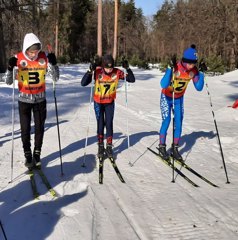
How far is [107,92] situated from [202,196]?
2.61 metres

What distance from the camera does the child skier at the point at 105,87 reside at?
712 centimetres

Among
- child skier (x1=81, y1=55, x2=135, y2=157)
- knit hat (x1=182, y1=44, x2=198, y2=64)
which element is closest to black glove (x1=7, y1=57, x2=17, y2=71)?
child skier (x1=81, y1=55, x2=135, y2=157)

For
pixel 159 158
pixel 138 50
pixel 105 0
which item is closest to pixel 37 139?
pixel 159 158

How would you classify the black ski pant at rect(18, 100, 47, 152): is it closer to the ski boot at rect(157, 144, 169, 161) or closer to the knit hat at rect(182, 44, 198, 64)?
the ski boot at rect(157, 144, 169, 161)

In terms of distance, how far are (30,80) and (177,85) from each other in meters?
2.72

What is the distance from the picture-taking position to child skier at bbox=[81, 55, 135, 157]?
7.12m

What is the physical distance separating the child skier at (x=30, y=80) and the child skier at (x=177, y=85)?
2152 mm

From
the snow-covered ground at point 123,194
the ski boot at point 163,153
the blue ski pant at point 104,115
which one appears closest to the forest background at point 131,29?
the snow-covered ground at point 123,194

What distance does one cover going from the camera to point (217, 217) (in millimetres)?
4961

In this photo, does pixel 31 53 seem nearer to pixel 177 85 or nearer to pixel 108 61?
pixel 108 61

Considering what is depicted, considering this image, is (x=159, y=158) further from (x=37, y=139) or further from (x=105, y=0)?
(x=105, y=0)

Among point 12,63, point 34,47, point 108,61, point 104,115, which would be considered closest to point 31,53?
point 34,47

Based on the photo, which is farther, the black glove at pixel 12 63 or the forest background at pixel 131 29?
the forest background at pixel 131 29

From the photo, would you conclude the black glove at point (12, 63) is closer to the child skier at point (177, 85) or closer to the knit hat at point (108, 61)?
the knit hat at point (108, 61)
